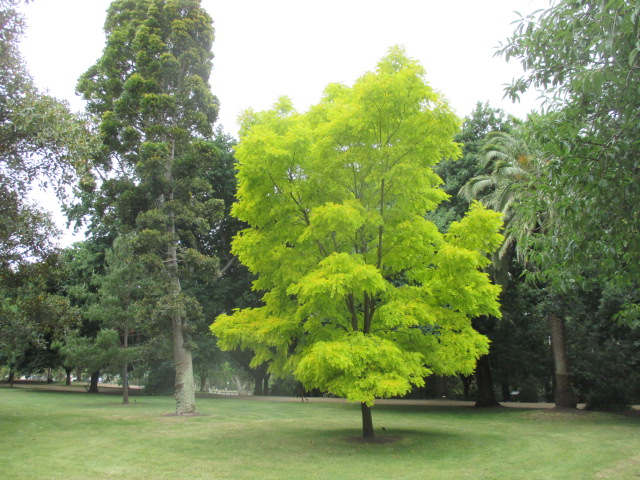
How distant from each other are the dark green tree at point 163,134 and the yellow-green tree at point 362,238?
890 centimetres

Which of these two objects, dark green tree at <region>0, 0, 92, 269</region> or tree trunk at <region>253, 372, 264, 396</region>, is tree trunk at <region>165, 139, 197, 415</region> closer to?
dark green tree at <region>0, 0, 92, 269</region>

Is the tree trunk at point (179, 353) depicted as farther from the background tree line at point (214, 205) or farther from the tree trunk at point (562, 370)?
the tree trunk at point (562, 370)

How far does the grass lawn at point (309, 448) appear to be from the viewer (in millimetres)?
9664

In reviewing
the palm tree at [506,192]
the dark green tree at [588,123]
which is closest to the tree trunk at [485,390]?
the palm tree at [506,192]

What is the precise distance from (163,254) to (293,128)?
489 inches

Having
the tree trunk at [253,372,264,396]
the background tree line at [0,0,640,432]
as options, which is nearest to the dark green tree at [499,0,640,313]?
the background tree line at [0,0,640,432]

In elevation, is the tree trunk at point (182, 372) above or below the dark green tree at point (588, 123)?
below

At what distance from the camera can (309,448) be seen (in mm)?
12438

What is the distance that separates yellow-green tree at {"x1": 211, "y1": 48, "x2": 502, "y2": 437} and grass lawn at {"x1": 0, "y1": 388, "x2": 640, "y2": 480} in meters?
1.60

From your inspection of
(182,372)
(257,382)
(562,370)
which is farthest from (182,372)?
(257,382)

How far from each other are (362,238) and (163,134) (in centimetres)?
1382

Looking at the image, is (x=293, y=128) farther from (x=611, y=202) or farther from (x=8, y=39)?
(x=611, y=202)

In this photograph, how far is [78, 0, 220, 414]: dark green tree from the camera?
21266 millimetres

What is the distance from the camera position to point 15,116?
9188mm
